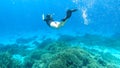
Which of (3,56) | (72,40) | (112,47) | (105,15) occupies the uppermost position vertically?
(105,15)

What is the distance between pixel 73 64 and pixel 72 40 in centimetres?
1569

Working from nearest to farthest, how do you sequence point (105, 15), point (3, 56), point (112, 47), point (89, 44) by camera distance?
point (3, 56) < point (112, 47) < point (89, 44) < point (105, 15)

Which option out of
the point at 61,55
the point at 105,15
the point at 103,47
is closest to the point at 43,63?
the point at 61,55

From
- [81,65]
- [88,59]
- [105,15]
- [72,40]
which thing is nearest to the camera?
[81,65]

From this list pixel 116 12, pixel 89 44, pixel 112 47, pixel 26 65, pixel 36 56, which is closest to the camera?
pixel 26 65

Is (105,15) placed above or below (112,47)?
above

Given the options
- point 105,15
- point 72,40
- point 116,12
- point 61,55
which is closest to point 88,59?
point 61,55

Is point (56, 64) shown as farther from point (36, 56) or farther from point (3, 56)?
point (36, 56)

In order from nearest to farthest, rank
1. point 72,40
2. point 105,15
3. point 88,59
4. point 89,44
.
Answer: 1. point 88,59
2. point 89,44
3. point 72,40
4. point 105,15

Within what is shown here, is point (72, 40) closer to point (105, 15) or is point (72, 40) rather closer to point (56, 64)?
point (56, 64)

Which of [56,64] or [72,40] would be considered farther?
[72,40]

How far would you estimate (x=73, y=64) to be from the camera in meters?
11.1

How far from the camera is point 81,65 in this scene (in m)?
11.6

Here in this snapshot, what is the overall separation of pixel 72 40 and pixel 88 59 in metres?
14.4
